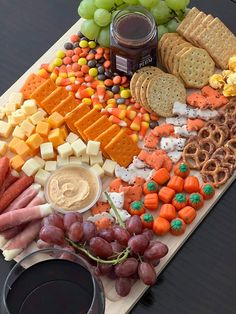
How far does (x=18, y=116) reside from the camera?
5.21ft

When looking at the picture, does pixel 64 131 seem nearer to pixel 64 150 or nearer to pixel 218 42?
pixel 64 150

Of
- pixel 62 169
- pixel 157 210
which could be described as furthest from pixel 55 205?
pixel 157 210

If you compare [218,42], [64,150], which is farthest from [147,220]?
[218,42]

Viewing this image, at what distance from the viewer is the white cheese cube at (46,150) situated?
5.04ft

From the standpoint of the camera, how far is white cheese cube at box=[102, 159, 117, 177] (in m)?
1.52

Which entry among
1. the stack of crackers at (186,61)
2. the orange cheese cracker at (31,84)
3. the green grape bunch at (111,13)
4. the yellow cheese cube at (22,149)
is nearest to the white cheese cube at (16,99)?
the orange cheese cracker at (31,84)

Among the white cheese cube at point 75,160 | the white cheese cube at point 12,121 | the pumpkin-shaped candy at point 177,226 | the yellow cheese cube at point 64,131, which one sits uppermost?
the white cheese cube at point 12,121

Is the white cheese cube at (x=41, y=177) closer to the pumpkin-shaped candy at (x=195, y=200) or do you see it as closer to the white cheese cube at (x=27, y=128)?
the white cheese cube at (x=27, y=128)

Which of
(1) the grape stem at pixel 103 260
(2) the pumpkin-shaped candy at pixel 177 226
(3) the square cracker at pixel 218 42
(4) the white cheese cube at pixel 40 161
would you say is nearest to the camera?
(1) the grape stem at pixel 103 260

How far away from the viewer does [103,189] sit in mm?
1521

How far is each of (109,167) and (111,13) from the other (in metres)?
0.37

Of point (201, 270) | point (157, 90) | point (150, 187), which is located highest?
point (157, 90)

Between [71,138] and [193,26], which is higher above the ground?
[193,26]

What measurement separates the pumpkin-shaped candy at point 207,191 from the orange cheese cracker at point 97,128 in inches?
10.2
